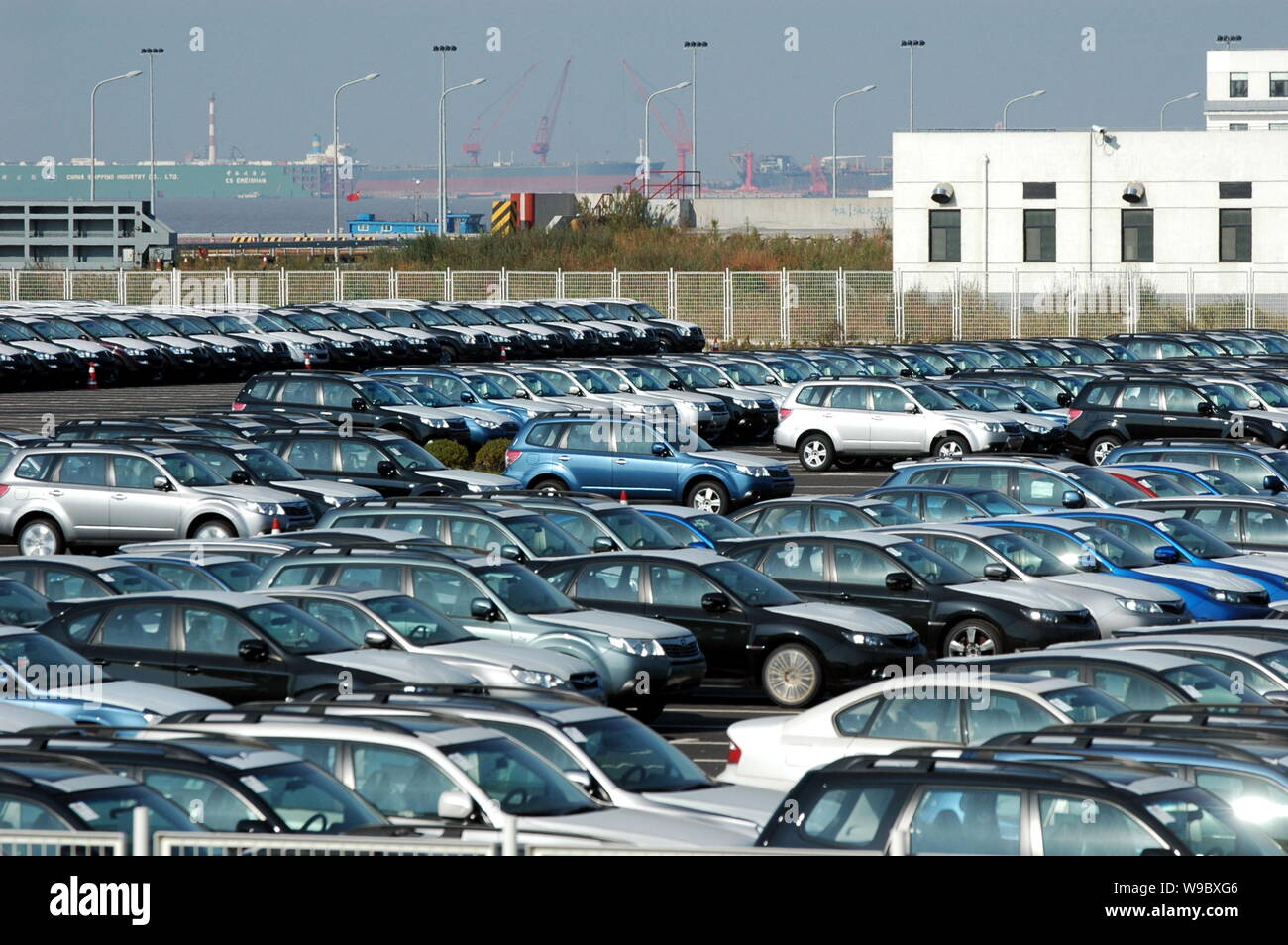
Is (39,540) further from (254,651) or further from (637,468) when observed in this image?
(254,651)

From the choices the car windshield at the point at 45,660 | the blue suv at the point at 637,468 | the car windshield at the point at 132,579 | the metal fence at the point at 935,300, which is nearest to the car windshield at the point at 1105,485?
the blue suv at the point at 637,468

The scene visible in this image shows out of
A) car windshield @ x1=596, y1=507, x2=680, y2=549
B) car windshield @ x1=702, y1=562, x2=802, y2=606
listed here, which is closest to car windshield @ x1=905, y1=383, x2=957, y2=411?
car windshield @ x1=596, y1=507, x2=680, y2=549

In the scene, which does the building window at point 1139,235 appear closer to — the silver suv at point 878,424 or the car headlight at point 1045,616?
the silver suv at point 878,424

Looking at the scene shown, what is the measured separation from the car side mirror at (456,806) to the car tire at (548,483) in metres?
18.7

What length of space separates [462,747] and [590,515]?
35.3ft

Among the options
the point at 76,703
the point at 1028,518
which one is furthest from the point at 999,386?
the point at 76,703

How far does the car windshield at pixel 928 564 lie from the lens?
64.8 feet

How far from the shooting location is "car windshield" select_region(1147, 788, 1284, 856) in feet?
30.1

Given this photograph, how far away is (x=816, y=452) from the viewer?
3522cm

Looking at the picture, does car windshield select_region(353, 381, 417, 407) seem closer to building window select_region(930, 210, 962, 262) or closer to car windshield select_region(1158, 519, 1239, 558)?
car windshield select_region(1158, 519, 1239, 558)

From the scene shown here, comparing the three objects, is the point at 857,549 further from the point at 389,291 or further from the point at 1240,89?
the point at 1240,89

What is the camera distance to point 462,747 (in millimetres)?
11094

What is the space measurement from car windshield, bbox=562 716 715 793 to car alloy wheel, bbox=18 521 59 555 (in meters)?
15.1
